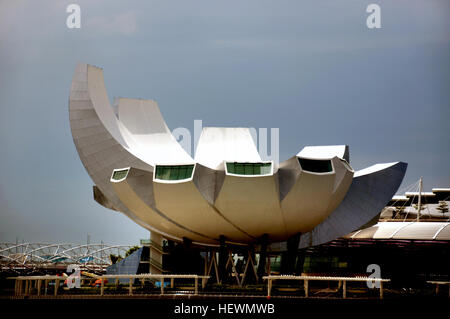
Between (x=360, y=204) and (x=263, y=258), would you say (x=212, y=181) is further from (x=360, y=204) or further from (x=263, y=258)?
(x=360, y=204)

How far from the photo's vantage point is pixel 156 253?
179ft

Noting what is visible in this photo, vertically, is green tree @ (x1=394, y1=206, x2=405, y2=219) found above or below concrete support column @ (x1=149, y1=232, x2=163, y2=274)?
above

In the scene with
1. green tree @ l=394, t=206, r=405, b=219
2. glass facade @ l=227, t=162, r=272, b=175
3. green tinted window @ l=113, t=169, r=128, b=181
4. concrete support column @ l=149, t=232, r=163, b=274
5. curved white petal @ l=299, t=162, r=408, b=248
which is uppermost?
glass facade @ l=227, t=162, r=272, b=175

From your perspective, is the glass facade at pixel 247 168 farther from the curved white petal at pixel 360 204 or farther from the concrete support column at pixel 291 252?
the curved white petal at pixel 360 204

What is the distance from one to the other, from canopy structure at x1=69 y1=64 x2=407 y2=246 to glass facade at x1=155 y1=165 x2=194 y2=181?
7 cm

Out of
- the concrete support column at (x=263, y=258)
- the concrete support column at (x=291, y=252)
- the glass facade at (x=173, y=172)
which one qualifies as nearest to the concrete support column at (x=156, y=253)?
the concrete support column at (x=263, y=258)

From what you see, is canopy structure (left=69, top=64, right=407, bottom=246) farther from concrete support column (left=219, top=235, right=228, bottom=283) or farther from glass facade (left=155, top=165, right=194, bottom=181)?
concrete support column (left=219, top=235, right=228, bottom=283)

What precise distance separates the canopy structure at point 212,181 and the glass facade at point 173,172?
7 cm

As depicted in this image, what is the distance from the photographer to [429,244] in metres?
55.1

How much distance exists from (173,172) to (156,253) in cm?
1243

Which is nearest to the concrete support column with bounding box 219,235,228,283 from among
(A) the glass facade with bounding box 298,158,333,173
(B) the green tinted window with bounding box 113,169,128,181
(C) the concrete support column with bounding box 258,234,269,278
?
(C) the concrete support column with bounding box 258,234,269,278

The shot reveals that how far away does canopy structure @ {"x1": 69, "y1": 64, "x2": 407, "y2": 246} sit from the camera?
43.7m
